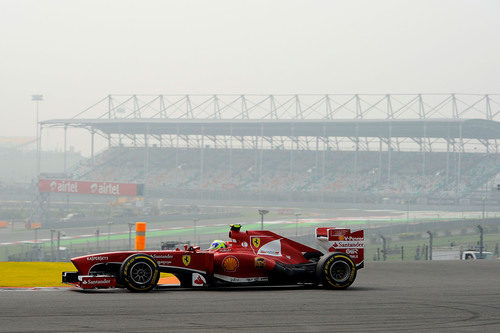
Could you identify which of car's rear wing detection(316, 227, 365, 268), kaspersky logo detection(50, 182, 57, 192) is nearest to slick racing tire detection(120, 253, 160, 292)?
car's rear wing detection(316, 227, 365, 268)

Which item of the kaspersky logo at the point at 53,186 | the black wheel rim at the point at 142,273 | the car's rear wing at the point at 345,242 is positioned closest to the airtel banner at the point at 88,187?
the kaspersky logo at the point at 53,186

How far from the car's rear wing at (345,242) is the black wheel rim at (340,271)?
44cm

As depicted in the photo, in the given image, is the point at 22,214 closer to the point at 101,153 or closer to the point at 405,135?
the point at 101,153

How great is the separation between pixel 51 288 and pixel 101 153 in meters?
91.4

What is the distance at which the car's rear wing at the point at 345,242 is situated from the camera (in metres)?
13.8

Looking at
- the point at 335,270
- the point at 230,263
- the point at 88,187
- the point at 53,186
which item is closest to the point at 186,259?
the point at 230,263

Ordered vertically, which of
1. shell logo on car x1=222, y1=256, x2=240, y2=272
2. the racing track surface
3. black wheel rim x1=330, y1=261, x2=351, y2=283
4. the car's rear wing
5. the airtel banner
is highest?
the airtel banner

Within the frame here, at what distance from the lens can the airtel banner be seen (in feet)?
249

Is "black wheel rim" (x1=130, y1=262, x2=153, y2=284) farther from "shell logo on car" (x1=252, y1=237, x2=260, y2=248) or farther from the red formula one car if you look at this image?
"shell logo on car" (x1=252, y1=237, x2=260, y2=248)

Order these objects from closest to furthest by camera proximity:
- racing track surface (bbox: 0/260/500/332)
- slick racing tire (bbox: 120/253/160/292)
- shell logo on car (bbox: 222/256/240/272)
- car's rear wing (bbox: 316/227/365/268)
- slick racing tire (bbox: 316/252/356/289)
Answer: racing track surface (bbox: 0/260/500/332)
slick racing tire (bbox: 120/253/160/292)
shell logo on car (bbox: 222/256/240/272)
slick racing tire (bbox: 316/252/356/289)
car's rear wing (bbox: 316/227/365/268)

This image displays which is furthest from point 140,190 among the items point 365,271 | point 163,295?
point 163,295

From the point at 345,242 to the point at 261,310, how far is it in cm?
406

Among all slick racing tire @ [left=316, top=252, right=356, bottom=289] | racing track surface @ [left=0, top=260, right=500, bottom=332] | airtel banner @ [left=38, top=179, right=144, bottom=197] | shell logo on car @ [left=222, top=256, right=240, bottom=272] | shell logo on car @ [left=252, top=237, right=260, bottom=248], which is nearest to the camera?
racing track surface @ [left=0, top=260, right=500, bottom=332]

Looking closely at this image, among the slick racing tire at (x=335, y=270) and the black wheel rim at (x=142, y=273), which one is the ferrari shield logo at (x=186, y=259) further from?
the slick racing tire at (x=335, y=270)
